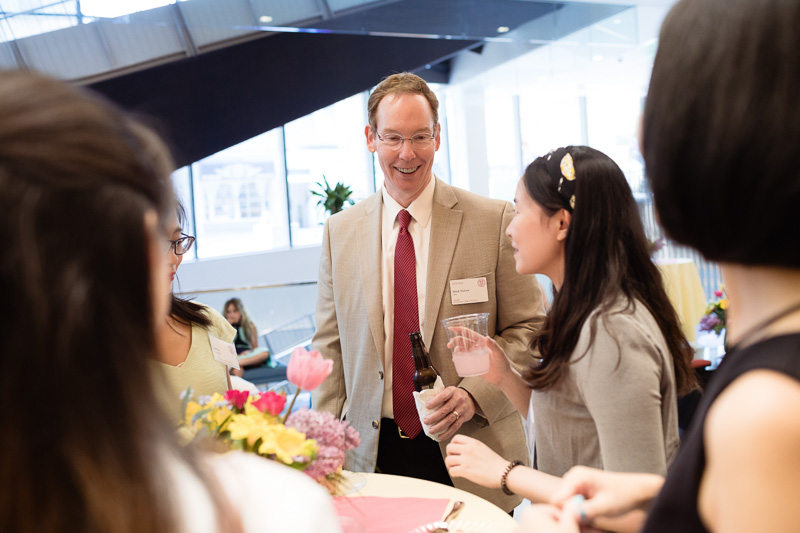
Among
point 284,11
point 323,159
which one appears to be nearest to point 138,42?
point 284,11

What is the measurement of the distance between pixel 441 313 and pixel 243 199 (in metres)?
11.0

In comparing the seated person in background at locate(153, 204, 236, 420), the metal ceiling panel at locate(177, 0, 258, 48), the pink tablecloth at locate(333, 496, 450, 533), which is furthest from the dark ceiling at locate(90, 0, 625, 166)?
the pink tablecloth at locate(333, 496, 450, 533)

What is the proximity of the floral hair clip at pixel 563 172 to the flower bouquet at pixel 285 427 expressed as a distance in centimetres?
85

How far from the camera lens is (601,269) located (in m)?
1.66

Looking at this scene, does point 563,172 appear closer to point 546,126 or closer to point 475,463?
point 475,463

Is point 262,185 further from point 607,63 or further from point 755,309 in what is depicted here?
point 755,309

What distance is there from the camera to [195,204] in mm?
12398

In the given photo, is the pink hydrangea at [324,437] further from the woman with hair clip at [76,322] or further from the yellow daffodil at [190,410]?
the woman with hair clip at [76,322]

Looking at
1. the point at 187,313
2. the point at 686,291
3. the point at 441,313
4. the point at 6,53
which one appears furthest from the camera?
the point at 6,53

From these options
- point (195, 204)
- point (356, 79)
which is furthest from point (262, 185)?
point (356, 79)

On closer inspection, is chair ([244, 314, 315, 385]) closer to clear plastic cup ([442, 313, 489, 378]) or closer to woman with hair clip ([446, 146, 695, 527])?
clear plastic cup ([442, 313, 489, 378])

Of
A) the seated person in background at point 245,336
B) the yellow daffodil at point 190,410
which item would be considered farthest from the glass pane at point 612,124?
the yellow daffodil at point 190,410

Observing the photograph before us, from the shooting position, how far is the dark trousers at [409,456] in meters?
2.36

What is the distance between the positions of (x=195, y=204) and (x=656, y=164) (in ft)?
40.9
